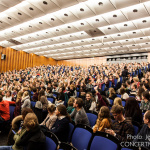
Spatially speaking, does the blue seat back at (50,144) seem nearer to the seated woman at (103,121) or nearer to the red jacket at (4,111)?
the seated woman at (103,121)

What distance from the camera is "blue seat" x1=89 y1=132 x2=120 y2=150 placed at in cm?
170

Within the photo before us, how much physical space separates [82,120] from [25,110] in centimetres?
101

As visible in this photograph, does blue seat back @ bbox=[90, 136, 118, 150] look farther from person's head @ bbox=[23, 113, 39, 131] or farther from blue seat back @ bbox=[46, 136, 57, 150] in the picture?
person's head @ bbox=[23, 113, 39, 131]

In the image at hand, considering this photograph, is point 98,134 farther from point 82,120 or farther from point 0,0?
point 0,0

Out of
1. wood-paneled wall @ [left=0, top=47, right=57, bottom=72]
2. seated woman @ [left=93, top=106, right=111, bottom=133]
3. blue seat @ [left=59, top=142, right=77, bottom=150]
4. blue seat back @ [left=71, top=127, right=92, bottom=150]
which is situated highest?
wood-paneled wall @ [left=0, top=47, right=57, bottom=72]

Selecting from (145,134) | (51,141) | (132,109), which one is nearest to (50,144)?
(51,141)

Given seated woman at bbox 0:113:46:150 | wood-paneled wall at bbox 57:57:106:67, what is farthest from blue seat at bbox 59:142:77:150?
wood-paneled wall at bbox 57:57:106:67

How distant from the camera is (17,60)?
827 inches

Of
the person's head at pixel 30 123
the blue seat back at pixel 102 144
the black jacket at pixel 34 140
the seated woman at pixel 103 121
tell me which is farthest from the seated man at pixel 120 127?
the person's head at pixel 30 123

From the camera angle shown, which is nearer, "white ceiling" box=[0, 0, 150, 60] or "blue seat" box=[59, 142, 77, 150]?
"blue seat" box=[59, 142, 77, 150]

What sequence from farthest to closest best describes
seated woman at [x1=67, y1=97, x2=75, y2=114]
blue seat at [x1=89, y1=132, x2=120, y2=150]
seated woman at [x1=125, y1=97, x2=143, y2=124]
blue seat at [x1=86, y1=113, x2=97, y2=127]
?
seated woman at [x1=67, y1=97, x2=75, y2=114], blue seat at [x1=86, y1=113, x2=97, y2=127], seated woman at [x1=125, y1=97, x2=143, y2=124], blue seat at [x1=89, y1=132, x2=120, y2=150]

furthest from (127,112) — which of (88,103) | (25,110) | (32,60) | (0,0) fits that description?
(32,60)

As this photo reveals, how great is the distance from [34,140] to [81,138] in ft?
2.18

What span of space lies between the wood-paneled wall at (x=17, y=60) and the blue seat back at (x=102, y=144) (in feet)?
64.4
